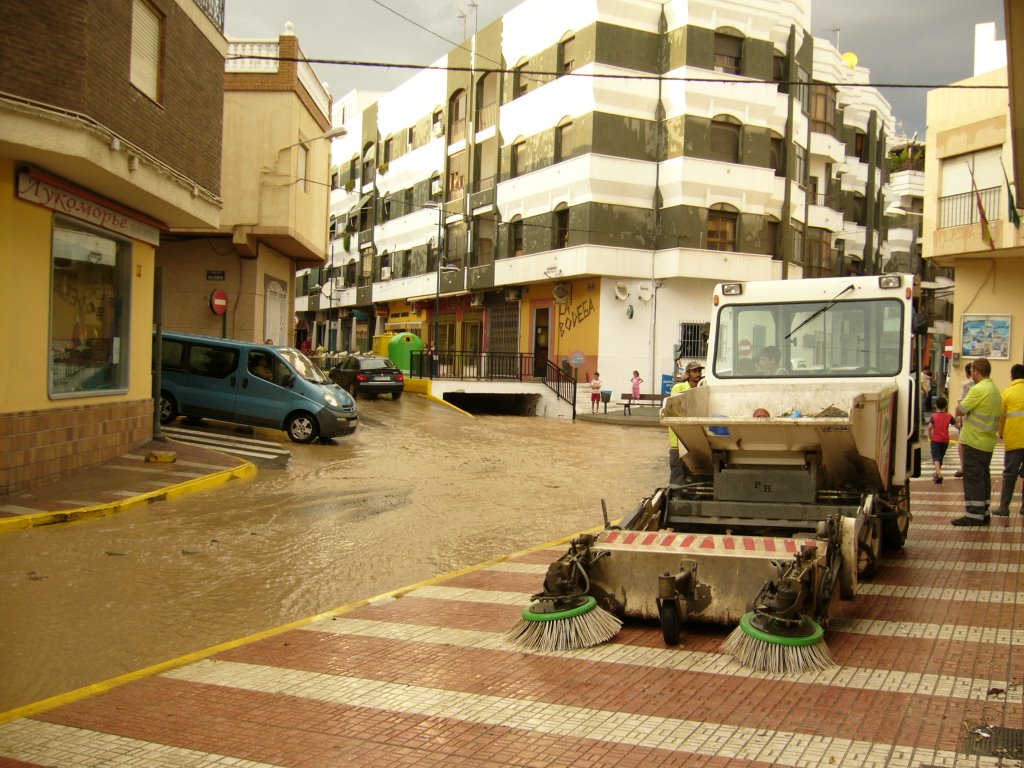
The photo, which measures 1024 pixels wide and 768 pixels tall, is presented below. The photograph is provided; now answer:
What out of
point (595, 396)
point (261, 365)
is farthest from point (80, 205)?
point (595, 396)

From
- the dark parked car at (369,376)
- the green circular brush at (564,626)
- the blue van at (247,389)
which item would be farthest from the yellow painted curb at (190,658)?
the dark parked car at (369,376)

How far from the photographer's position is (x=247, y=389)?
699 inches

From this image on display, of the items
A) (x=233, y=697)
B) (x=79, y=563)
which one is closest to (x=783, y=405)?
(x=233, y=697)

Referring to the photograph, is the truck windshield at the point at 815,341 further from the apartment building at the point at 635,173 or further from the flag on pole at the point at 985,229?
the apartment building at the point at 635,173

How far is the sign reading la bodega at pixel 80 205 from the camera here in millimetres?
10805

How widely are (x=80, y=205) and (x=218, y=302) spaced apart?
1096 centimetres

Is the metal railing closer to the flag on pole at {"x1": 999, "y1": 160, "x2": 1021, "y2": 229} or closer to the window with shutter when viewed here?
the flag on pole at {"x1": 999, "y1": 160, "x2": 1021, "y2": 229}

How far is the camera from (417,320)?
48219 millimetres

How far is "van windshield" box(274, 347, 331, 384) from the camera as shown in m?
17.8

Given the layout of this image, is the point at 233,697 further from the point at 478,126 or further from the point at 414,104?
the point at 414,104

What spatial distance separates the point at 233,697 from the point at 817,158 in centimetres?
Result: 3848

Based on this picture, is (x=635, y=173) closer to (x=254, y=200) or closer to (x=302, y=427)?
(x=254, y=200)

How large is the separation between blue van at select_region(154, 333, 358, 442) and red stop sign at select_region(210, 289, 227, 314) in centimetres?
507

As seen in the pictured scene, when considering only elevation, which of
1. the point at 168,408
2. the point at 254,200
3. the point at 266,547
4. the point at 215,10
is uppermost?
the point at 215,10
